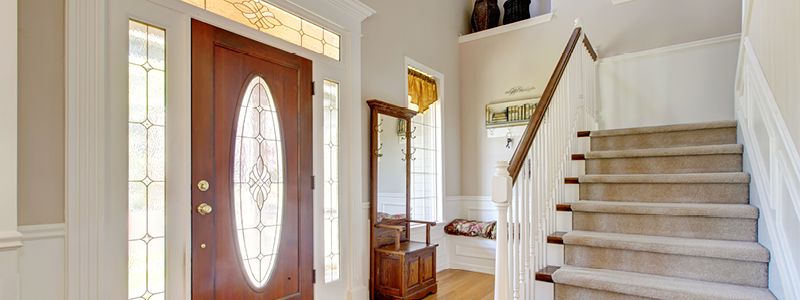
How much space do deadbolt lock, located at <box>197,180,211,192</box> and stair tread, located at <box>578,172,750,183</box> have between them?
2356mm

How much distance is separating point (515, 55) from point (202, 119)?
12.3ft

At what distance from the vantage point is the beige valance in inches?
171

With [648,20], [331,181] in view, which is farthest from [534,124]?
[648,20]

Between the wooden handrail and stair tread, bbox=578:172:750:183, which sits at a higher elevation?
the wooden handrail

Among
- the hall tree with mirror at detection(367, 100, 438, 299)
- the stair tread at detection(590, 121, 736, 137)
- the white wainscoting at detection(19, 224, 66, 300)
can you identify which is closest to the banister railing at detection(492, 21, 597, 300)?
the stair tread at detection(590, 121, 736, 137)

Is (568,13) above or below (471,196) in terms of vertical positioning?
above

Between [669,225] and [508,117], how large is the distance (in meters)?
2.70

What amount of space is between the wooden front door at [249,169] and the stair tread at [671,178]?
2.00 m

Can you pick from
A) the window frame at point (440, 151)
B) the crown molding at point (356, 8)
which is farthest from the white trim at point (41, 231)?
the window frame at point (440, 151)

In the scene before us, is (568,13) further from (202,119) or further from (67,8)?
(67,8)

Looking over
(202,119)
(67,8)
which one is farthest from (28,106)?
(202,119)

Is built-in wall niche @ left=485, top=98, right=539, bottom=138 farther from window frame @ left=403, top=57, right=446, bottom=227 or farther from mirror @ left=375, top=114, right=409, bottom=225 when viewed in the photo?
mirror @ left=375, top=114, right=409, bottom=225

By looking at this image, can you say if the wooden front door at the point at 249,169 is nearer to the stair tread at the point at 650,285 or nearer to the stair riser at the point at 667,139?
the stair tread at the point at 650,285

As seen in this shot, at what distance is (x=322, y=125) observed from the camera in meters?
3.10
